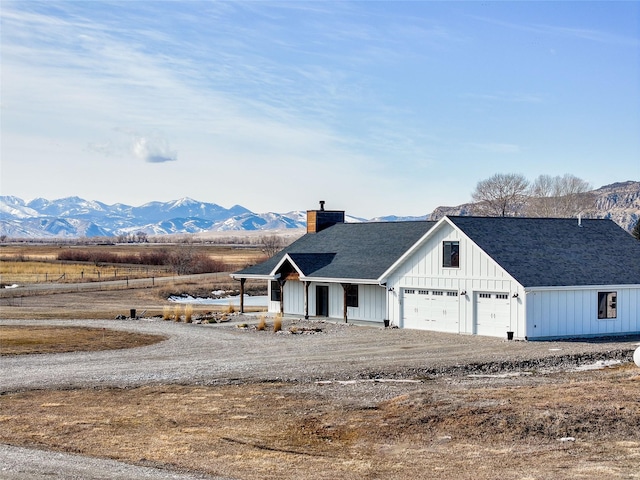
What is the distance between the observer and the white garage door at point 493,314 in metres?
36.8

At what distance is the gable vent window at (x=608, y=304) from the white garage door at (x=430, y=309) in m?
6.28

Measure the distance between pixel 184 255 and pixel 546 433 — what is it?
9376 cm

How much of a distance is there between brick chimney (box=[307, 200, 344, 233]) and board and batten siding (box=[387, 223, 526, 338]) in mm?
13812

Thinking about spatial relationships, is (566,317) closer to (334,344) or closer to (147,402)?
(334,344)

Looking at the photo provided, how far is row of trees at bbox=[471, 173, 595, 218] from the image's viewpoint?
115125 millimetres

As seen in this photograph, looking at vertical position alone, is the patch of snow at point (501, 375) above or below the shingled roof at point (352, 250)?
below

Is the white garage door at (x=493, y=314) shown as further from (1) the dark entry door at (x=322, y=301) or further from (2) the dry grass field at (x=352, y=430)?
(2) the dry grass field at (x=352, y=430)

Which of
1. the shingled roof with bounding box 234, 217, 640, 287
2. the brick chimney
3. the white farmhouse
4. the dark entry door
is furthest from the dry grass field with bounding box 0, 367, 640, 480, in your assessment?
the brick chimney

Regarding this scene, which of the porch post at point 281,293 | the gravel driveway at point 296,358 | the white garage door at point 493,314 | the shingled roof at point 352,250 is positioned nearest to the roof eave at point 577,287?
the white garage door at point 493,314

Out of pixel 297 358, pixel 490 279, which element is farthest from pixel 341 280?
pixel 297 358

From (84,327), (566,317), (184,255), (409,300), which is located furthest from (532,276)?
(184,255)

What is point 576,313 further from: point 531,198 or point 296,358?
point 531,198

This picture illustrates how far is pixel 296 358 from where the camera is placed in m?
30.9

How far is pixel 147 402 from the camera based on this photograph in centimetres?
2245
